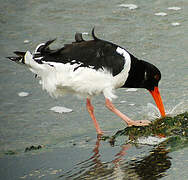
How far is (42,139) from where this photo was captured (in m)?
5.35

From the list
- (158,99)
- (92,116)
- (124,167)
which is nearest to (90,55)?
(92,116)

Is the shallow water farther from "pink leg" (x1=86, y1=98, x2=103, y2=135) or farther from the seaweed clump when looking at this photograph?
the seaweed clump

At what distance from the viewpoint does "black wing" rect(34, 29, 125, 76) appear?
5.28m

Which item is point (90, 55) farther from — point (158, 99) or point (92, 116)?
point (158, 99)

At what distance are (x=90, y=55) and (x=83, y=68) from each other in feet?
0.55

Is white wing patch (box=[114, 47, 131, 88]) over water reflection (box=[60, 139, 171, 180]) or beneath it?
over

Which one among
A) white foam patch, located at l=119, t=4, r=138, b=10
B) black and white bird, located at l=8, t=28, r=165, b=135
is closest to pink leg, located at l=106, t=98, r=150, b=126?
black and white bird, located at l=8, t=28, r=165, b=135

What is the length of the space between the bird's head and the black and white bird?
15 cm

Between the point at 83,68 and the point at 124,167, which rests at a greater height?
the point at 83,68

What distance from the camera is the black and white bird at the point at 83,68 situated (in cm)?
524

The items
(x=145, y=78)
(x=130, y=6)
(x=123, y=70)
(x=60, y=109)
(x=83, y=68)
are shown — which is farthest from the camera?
(x=130, y=6)

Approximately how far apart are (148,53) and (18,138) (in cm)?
266

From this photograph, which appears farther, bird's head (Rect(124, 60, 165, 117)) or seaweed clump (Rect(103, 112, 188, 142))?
bird's head (Rect(124, 60, 165, 117))

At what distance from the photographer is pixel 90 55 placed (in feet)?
17.5
